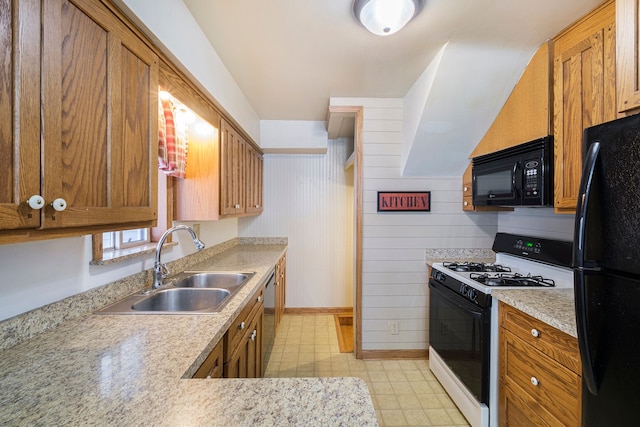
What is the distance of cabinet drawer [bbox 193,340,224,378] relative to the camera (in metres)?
0.99

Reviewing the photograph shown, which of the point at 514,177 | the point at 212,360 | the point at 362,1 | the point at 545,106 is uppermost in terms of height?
the point at 362,1

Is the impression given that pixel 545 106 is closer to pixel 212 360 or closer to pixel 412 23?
pixel 412 23

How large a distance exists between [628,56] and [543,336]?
4.12 feet

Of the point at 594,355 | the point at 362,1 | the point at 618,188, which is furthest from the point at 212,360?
the point at 362,1

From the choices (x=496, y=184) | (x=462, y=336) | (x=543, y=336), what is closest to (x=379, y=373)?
(x=462, y=336)

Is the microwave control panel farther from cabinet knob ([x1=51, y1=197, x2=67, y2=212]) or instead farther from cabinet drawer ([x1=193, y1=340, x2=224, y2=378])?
cabinet knob ([x1=51, y1=197, x2=67, y2=212])

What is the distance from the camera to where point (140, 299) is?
1438mm

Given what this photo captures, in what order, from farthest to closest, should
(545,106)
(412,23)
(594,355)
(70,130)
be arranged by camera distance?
(545,106) → (412,23) → (594,355) → (70,130)

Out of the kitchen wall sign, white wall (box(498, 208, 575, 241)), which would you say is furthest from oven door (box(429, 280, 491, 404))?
white wall (box(498, 208, 575, 241))

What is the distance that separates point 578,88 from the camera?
1.44 m

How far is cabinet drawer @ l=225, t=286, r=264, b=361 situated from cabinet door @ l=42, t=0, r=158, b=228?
0.65 meters

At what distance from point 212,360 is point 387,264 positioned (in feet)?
6.19

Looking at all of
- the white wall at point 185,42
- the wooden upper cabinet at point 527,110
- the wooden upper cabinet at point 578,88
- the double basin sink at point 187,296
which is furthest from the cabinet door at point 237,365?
the wooden upper cabinet at point 527,110

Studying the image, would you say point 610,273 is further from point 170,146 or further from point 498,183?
point 170,146
